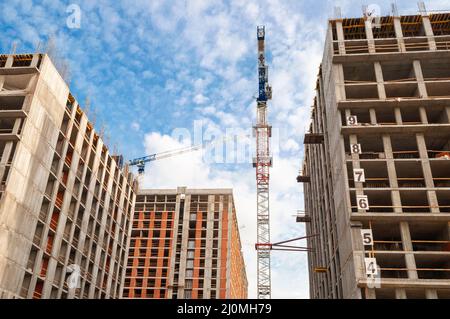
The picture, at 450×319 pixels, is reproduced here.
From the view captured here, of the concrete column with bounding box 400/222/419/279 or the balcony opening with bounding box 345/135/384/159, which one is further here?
the balcony opening with bounding box 345/135/384/159

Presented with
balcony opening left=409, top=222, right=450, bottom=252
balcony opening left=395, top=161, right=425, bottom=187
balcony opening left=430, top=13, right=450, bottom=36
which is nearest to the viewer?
balcony opening left=409, top=222, right=450, bottom=252

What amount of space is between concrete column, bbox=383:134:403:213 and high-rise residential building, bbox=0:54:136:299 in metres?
30.6

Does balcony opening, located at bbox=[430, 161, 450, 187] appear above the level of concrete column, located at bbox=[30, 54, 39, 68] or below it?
below

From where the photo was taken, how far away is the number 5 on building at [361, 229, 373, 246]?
111 ft

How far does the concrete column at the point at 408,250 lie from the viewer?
32062mm

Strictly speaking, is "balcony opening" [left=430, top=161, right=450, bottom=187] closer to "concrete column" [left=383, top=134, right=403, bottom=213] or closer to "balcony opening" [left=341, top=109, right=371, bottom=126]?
"concrete column" [left=383, top=134, right=403, bottom=213]

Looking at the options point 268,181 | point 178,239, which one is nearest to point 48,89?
point 268,181

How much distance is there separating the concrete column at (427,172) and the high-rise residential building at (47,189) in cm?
3327

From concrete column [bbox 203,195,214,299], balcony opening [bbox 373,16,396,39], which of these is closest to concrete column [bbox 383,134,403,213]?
balcony opening [bbox 373,16,396,39]

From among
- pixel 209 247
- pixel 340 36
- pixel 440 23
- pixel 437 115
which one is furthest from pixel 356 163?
pixel 209 247

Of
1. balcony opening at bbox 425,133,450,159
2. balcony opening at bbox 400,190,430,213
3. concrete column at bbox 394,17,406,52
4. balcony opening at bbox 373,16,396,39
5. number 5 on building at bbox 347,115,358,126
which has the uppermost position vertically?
balcony opening at bbox 373,16,396,39

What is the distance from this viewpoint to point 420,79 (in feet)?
129

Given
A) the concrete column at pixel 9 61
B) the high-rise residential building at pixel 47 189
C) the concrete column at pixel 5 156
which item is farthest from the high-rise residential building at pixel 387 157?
the concrete column at pixel 9 61
